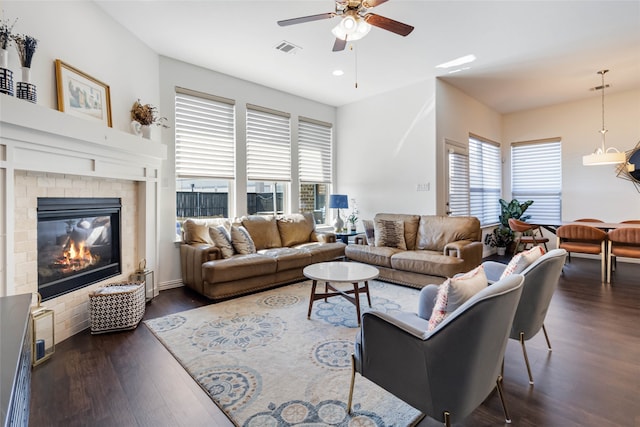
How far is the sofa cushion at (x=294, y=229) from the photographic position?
484 centimetres

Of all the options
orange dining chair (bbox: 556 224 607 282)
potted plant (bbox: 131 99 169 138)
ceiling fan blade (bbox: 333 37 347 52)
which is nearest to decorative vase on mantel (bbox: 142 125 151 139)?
potted plant (bbox: 131 99 169 138)

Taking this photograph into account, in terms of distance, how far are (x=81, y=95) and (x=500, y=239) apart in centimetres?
690

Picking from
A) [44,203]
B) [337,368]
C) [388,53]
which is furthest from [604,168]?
[44,203]

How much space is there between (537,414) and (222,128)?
183 inches

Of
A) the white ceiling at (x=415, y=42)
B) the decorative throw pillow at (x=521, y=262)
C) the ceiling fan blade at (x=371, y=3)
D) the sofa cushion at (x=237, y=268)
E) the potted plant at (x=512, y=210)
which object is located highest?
the white ceiling at (x=415, y=42)

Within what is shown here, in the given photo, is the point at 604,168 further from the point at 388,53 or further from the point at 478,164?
the point at 388,53

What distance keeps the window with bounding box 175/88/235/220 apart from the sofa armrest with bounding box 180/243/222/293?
2.09ft

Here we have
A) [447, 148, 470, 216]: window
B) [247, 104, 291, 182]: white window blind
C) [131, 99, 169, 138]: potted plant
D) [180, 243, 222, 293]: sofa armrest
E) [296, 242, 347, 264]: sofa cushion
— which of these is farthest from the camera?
[447, 148, 470, 216]: window

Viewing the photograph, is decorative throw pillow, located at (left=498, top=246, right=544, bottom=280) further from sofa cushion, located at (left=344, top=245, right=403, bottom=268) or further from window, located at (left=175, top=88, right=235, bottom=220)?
window, located at (left=175, top=88, right=235, bottom=220)

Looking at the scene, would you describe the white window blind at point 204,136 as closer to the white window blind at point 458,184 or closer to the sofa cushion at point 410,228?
the sofa cushion at point 410,228

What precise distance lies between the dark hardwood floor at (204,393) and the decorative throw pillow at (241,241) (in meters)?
1.47

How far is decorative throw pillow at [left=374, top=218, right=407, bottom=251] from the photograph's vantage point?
14.7 ft

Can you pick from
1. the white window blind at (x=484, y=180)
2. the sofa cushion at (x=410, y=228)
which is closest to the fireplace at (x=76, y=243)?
the sofa cushion at (x=410, y=228)

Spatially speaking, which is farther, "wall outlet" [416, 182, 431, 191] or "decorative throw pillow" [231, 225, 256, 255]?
"wall outlet" [416, 182, 431, 191]
